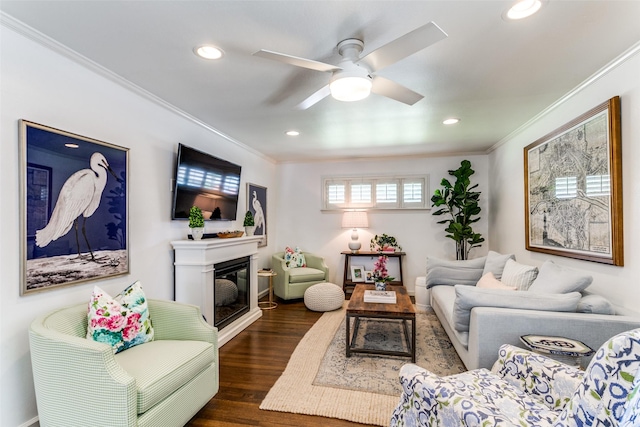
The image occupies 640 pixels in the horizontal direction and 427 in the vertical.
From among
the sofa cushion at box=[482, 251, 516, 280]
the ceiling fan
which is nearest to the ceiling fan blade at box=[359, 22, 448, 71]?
the ceiling fan

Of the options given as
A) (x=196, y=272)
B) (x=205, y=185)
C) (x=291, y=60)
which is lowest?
(x=196, y=272)

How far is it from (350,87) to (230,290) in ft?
8.66

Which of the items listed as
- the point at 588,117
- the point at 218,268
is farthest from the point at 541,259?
the point at 218,268

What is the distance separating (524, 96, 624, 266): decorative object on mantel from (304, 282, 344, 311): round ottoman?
241 centimetres

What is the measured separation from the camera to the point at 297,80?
241 centimetres

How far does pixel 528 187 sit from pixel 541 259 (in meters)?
0.81

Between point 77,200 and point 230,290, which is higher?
point 77,200

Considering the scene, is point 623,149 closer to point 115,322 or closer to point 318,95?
point 318,95

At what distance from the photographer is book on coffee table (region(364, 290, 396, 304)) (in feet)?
10.2

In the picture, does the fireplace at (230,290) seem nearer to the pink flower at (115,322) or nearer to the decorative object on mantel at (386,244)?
the pink flower at (115,322)

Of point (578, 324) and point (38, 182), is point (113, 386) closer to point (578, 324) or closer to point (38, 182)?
point (38, 182)

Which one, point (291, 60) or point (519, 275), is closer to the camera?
point (291, 60)

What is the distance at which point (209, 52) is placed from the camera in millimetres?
2031

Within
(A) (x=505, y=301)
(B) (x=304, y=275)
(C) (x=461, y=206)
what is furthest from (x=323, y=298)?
(C) (x=461, y=206)
